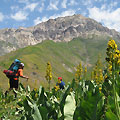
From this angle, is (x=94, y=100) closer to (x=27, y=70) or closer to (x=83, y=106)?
(x=83, y=106)

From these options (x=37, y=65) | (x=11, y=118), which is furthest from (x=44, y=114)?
(x=37, y=65)

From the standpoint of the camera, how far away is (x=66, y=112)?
1.23 meters

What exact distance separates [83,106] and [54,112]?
2.46 feet

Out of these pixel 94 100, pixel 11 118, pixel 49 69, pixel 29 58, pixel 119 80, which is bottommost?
pixel 11 118

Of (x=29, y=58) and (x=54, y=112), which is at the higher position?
(x=29, y=58)

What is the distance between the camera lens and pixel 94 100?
1050mm

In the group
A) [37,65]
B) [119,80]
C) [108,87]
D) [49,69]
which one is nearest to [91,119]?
[119,80]

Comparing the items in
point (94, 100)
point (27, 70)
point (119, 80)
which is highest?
point (27, 70)

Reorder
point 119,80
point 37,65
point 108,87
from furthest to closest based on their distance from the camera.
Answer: point 37,65 → point 108,87 → point 119,80

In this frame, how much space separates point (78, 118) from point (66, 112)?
0.16 metres

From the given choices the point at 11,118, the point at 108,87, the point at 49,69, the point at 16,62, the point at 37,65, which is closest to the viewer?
the point at 11,118

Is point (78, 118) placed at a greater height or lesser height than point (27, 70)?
lesser

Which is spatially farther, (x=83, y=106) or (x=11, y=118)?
(x=11, y=118)

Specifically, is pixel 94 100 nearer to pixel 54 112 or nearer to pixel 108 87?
pixel 54 112
